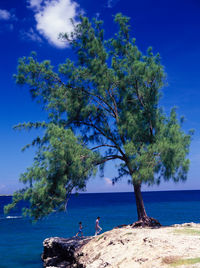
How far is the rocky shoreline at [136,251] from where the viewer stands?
997cm

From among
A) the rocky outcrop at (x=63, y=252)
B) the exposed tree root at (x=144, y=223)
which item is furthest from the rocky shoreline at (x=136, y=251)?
the exposed tree root at (x=144, y=223)

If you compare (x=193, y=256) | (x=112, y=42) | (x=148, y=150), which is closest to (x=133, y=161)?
(x=148, y=150)

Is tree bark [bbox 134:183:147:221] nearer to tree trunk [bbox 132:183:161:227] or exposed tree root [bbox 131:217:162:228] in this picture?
tree trunk [bbox 132:183:161:227]

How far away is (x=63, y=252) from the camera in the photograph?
1930 cm

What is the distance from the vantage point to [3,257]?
24.9m

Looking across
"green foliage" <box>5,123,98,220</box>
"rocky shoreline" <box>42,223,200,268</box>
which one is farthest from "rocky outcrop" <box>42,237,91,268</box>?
"green foliage" <box>5,123,98,220</box>

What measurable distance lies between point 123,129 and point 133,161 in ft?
8.80

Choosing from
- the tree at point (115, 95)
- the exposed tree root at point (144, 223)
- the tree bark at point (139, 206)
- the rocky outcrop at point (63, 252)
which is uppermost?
the tree at point (115, 95)

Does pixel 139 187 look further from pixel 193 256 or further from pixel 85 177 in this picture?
pixel 193 256

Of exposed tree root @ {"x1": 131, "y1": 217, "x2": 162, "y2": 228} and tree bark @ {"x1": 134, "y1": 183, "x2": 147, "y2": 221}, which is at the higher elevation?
tree bark @ {"x1": 134, "y1": 183, "x2": 147, "y2": 221}

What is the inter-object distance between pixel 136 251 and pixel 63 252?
9.10 metres

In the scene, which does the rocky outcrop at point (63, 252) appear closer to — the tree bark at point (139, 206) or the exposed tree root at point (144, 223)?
the exposed tree root at point (144, 223)

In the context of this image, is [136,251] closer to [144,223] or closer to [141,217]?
[144,223]

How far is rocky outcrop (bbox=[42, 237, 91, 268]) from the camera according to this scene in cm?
1706
